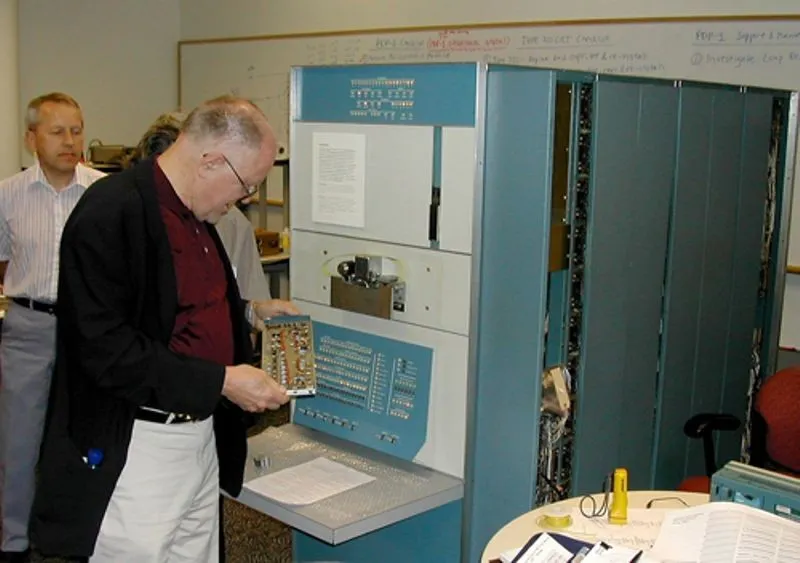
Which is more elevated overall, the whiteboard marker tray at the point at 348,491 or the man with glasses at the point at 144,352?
the man with glasses at the point at 144,352

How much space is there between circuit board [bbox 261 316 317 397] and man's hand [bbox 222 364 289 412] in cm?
Answer: 12

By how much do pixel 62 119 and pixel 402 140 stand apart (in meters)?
1.38

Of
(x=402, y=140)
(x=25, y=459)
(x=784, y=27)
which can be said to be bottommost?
(x=25, y=459)

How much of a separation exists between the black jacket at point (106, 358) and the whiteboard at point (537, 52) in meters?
3.04

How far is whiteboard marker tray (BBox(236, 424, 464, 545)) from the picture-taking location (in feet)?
6.87

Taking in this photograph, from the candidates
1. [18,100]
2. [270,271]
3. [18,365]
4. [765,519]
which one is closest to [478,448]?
[765,519]

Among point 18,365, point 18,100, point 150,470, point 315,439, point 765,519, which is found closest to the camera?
point 765,519

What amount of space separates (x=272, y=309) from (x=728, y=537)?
1283 millimetres

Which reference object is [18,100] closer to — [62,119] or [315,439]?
[62,119]

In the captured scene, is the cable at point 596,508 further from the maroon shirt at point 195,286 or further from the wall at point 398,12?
the wall at point 398,12

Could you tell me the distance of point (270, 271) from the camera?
5059 mm

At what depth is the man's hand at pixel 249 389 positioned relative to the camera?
6.15ft

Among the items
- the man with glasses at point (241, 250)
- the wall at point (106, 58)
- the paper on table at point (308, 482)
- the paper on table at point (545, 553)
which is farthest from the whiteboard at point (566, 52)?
the paper on table at point (545, 553)

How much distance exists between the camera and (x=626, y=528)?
196 cm
